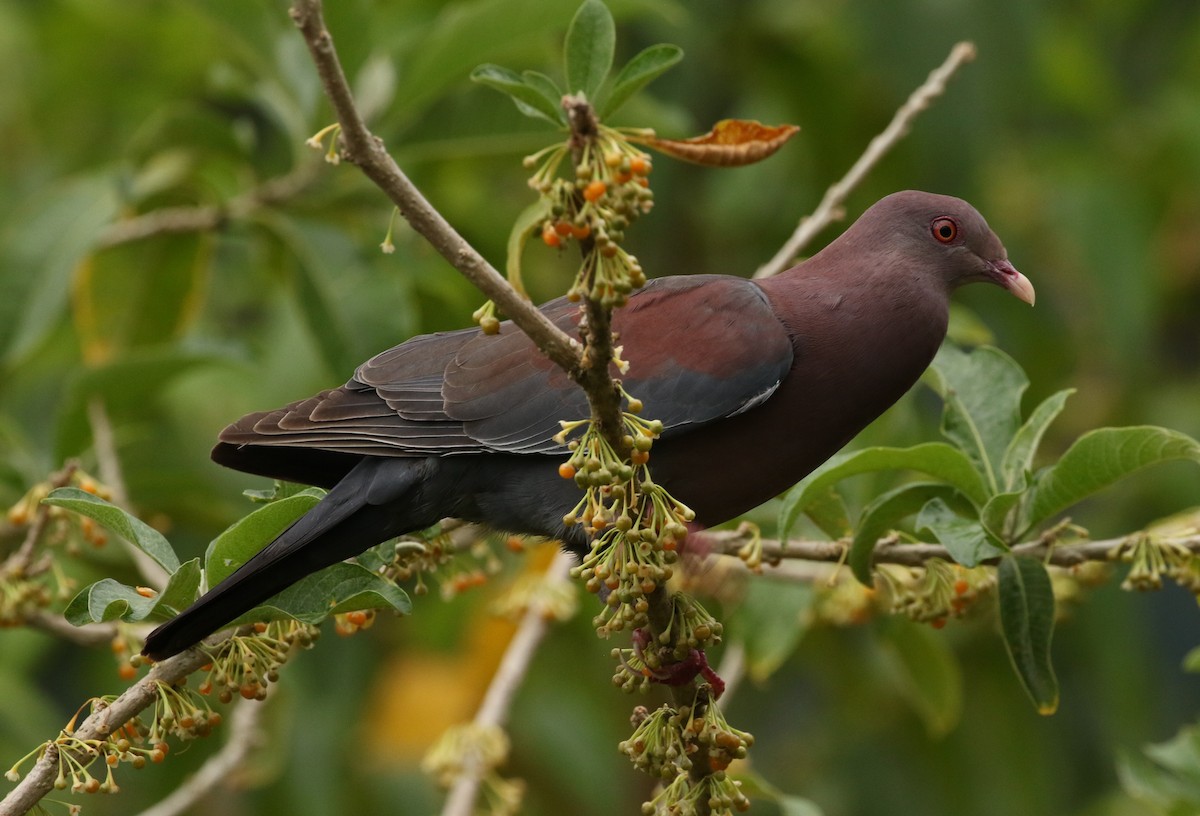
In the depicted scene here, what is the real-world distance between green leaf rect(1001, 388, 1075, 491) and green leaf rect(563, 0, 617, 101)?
125cm

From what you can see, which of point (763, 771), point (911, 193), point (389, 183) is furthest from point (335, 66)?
point (763, 771)

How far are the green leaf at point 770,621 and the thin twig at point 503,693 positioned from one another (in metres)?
0.49

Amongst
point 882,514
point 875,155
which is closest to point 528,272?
point 875,155

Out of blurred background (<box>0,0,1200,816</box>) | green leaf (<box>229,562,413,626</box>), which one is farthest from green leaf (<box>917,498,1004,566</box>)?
green leaf (<box>229,562,413,626</box>)

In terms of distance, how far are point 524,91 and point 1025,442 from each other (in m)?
1.41

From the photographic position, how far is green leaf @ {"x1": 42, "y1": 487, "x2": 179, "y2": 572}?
259cm

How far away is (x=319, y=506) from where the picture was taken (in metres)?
2.94

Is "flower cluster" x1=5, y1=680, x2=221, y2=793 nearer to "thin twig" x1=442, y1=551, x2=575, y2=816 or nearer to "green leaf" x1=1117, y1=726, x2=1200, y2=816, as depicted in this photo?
"thin twig" x1=442, y1=551, x2=575, y2=816

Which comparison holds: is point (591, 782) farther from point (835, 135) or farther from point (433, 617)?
point (835, 135)

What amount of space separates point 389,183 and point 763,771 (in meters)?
4.73

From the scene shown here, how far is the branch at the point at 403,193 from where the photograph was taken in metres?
1.95

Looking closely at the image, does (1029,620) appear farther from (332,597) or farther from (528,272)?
(528,272)


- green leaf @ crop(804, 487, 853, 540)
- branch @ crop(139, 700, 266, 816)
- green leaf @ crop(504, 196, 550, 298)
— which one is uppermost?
green leaf @ crop(504, 196, 550, 298)

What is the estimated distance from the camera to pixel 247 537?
279cm
